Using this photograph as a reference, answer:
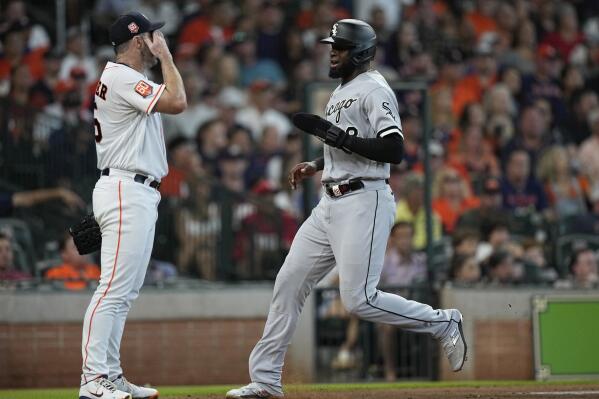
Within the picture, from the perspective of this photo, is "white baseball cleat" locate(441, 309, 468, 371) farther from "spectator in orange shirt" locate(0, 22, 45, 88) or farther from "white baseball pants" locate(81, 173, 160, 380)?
"spectator in orange shirt" locate(0, 22, 45, 88)

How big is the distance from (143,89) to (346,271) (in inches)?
62.5

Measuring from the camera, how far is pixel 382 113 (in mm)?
7574

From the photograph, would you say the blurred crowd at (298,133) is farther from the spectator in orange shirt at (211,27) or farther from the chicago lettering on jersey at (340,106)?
the chicago lettering on jersey at (340,106)

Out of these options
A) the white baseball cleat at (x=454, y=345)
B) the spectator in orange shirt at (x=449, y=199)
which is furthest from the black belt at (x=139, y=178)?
the spectator in orange shirt at (x=449, y=199)

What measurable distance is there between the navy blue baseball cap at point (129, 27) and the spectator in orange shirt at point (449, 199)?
641 cm

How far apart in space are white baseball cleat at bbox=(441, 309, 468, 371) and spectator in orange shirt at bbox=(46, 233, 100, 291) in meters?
4.54

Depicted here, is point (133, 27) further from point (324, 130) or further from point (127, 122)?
point (324, 130)

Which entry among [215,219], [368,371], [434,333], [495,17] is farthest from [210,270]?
[495,17]

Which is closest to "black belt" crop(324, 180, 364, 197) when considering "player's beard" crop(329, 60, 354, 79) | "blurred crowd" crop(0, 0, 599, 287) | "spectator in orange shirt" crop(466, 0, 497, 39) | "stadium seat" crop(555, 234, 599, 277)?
"player's beard" crop(329, 60, 354, 79)

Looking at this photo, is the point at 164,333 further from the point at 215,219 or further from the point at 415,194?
the point at 415,194

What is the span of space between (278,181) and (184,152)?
44.8 inches

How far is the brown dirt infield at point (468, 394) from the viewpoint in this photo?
8.22m

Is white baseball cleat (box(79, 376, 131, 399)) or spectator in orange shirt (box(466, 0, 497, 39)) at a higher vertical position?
spectator in orange shirt (box(466, 0, 497, 39))

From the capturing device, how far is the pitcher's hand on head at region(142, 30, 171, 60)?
25.0 ft
